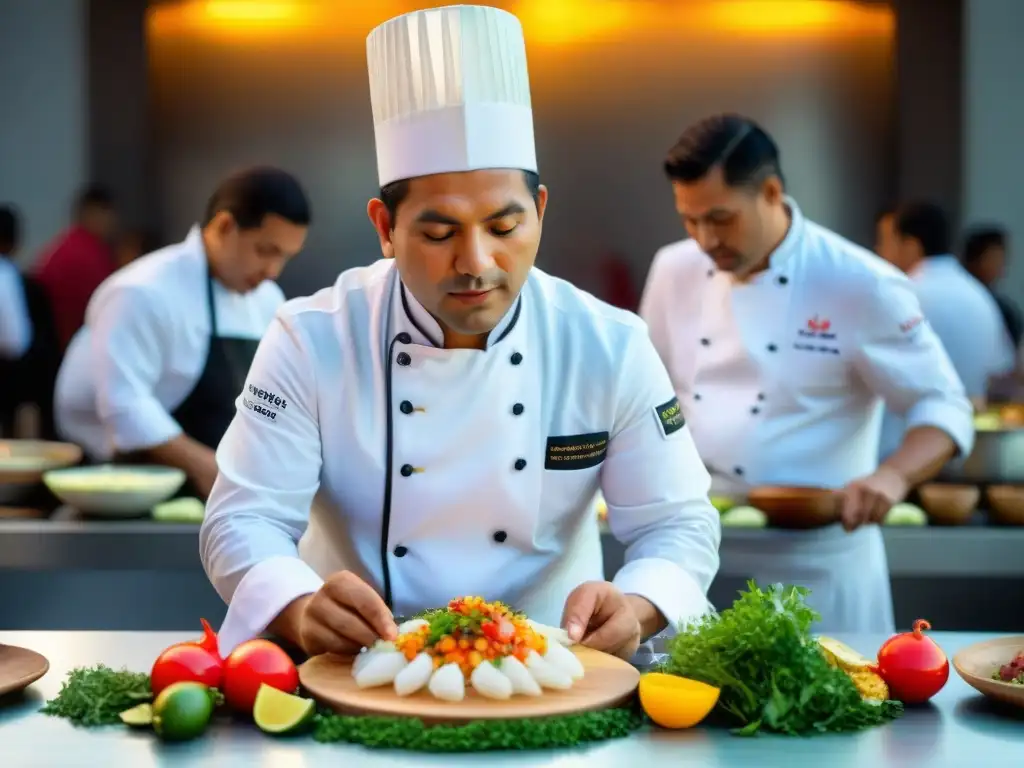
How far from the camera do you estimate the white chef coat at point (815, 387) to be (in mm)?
3400

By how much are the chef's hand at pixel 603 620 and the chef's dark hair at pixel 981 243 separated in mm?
5490

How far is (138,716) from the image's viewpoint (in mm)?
1684

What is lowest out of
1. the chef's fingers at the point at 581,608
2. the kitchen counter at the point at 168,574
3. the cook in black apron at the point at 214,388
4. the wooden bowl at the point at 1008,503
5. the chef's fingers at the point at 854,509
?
the kitchen counter at the point at 168,574

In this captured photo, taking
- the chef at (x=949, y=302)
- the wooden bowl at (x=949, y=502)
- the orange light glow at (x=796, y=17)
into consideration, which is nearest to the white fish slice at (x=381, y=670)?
the wooden bowl at (x=949, y=502)

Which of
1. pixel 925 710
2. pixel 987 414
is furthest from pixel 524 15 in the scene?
pixel 925 710

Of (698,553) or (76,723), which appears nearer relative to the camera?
(76,723)

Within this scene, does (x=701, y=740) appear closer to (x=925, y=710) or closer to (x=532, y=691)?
(x=532, y=691)

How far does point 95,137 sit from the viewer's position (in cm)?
717

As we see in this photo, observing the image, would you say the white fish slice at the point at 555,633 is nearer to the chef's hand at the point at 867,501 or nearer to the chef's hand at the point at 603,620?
the chef's hand at the point at 603,620

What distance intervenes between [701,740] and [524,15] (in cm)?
600

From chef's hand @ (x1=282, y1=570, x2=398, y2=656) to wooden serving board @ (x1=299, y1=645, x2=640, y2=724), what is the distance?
1.4 inches

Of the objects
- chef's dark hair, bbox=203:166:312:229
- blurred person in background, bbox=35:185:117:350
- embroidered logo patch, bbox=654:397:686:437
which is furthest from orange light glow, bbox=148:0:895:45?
embroidered logo patch, bbox=654:397:686:437

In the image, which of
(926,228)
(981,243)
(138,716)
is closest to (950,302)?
(926,228)

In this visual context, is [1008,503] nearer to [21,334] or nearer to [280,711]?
[280,711]
